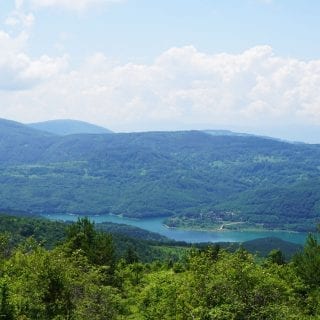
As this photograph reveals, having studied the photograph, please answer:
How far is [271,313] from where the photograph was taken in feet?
91.3

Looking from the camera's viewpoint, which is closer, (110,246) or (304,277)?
(304,277)

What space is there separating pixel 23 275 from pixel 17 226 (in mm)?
111673

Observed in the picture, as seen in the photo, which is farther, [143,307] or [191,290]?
[143,307]

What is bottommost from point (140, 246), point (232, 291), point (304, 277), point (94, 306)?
point (140, 246)

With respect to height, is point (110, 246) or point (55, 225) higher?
point (110, 246)

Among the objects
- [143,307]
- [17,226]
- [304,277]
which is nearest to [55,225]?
[17,226]

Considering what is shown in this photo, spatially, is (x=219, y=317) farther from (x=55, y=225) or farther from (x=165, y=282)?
(x=55, y=225)

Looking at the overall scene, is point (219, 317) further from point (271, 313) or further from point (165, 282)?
point (165, 282)

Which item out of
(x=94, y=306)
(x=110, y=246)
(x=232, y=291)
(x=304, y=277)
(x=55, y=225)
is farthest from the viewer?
(x=55, y=225)

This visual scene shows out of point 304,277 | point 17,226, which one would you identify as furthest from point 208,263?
point 17,226

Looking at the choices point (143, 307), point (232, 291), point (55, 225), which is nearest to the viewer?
point (232, 291)

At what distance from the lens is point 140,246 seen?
173625mm

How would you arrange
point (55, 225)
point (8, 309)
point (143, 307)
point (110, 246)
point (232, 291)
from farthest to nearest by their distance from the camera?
point (55, 225), point (110, 246), point (143, 307), point (232, 291), point (8, 309)

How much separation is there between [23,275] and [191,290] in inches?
413
